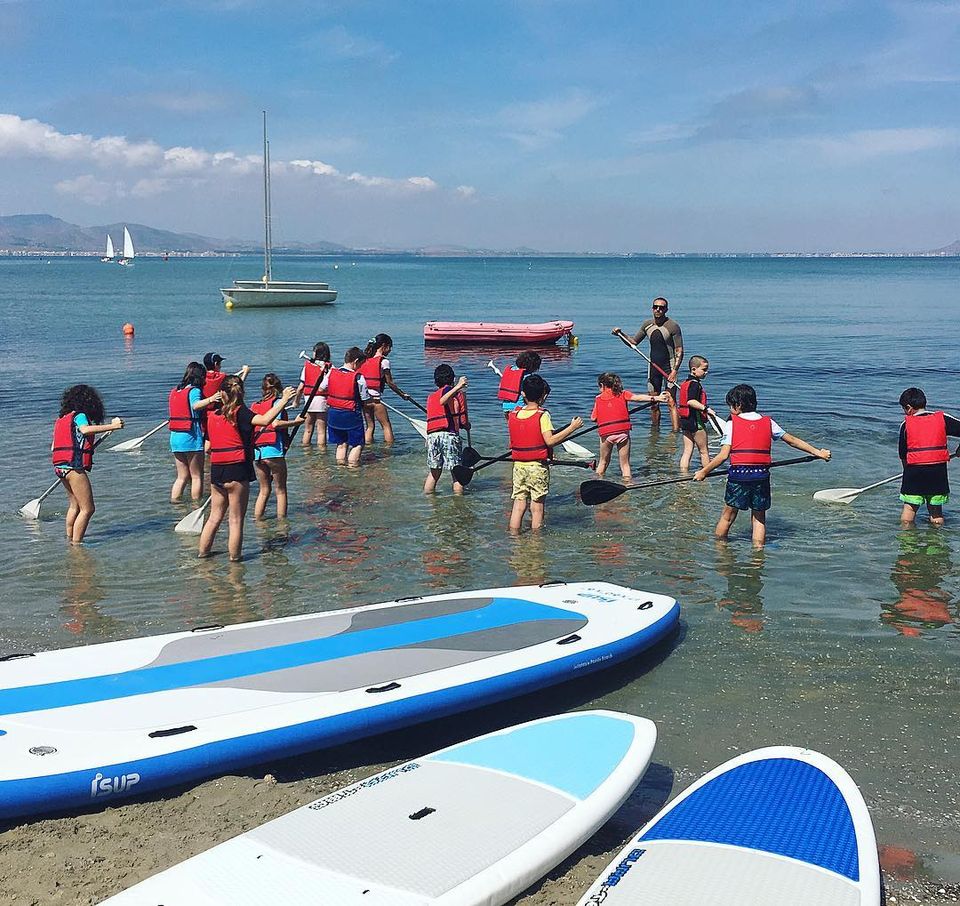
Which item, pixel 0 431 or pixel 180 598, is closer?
pixel 180 598

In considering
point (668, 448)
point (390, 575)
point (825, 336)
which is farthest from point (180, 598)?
point (825, 336)

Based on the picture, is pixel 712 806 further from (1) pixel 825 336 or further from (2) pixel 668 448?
(1) pixel 825 336

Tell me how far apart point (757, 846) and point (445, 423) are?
7.99 m

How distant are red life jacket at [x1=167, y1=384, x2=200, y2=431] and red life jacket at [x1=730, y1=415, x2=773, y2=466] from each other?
243 inches

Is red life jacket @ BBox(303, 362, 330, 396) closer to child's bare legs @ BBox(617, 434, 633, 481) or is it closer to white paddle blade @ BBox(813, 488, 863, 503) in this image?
child's bare legs @ BBox(617, 434, 633, 481)

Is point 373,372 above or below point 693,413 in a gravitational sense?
above

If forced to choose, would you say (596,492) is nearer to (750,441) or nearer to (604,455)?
(604,455)

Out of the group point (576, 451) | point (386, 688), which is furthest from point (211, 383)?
point (386, 688)

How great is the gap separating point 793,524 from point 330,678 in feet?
22.3

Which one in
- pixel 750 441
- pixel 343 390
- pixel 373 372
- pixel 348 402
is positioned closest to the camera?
pixel 750 441

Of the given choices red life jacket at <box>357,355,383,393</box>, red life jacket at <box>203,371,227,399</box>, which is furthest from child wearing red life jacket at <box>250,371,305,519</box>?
red life jacket at <box>357,355,383,393</box>

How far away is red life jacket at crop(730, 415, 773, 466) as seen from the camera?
937cm

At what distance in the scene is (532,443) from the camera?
396 inches

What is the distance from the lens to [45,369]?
26250 millimetres
